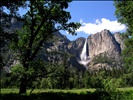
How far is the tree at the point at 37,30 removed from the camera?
1936cm

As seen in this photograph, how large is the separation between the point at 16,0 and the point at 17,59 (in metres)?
5.85

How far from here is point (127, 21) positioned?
1173 inches

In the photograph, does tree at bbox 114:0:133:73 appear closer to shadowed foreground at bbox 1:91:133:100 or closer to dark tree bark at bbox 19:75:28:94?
shadowed foreground at bbox 1:91:133:100

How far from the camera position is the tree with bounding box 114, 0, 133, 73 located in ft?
96.4

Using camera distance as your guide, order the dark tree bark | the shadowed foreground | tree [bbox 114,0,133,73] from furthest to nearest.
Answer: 1. tree [bbox 114,0,133,73]
2. the dark tree bark
3. the shadowed foreground

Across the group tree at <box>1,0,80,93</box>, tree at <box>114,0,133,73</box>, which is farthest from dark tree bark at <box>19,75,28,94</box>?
tree at <box>114,0,133,73</box>

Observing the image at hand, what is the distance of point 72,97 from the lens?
18.8 m

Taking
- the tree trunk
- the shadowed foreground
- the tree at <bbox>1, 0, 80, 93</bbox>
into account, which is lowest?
the shadowed foreground

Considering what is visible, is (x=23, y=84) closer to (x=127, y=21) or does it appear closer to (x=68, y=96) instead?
(x=68, y=96)

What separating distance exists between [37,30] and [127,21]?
13573 millimetres

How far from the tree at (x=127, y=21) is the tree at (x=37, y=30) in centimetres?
1045

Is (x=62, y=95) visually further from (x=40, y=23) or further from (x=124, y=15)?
(x=124, y=15)

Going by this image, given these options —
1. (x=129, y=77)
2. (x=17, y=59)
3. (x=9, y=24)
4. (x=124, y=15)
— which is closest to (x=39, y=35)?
(x=17, y=59)

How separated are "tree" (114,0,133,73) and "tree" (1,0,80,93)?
10.4 metres
